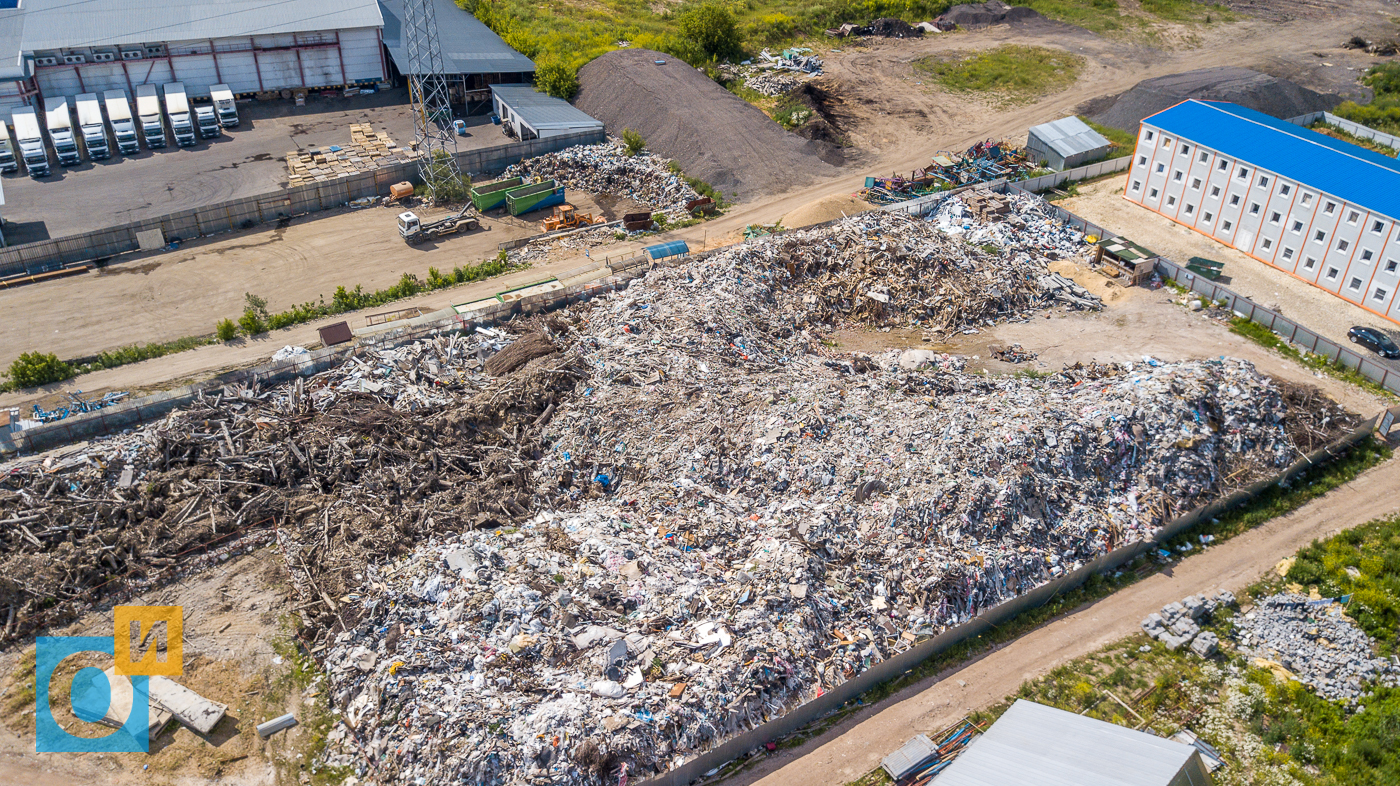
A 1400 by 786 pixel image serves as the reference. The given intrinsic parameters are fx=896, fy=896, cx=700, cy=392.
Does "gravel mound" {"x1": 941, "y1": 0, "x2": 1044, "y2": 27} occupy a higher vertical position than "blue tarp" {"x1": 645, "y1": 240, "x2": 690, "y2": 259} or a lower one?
higher

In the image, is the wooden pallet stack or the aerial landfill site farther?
the wooden pallet stack

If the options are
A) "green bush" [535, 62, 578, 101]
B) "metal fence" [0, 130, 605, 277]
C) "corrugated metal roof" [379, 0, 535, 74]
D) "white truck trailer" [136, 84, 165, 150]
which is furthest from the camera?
"green bush" [535, 62, 578, 101]

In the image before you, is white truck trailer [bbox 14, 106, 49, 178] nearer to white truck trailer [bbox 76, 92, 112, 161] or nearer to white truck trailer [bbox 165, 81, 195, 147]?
white truck trailer [bbox 76, 92, 112, 161]

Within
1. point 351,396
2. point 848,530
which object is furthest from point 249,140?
point 848,530

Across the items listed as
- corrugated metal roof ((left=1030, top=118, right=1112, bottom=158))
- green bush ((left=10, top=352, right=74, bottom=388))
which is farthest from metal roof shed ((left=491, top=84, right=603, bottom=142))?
green bush ((left=10, top=352, right=74, bottom=388))

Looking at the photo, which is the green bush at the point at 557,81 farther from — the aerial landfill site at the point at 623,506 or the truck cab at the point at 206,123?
the aerial landfill site at the point at 623,506

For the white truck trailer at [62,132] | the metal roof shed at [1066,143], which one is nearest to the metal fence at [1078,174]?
the metal roof shed at [1066,143]

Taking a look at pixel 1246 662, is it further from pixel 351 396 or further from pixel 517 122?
pixel 517 122
